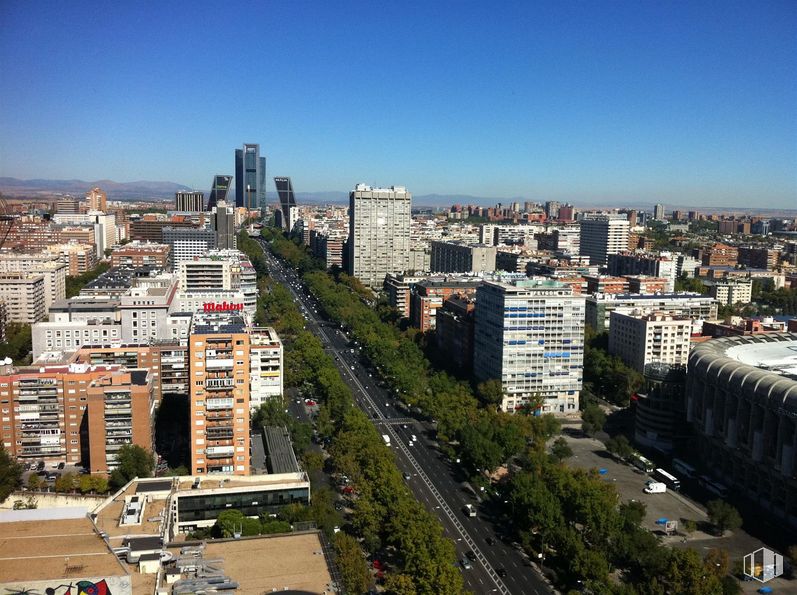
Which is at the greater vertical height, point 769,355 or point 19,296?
point 769,355

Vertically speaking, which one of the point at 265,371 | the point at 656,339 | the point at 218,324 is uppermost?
the point at 218,324

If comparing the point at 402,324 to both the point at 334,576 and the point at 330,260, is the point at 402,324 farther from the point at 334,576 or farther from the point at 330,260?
the point at 334,576

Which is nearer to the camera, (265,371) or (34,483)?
(34,483)

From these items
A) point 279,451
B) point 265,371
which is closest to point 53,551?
point 279,451

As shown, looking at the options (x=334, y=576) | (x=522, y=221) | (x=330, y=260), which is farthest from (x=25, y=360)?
(x=522, y=221)

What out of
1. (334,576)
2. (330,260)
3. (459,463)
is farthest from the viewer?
(330,260)

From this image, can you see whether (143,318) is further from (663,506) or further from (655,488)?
(663,506)

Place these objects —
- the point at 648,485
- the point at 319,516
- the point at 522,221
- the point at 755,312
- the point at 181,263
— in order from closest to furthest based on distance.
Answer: the point at 319,516 → the point at 648,485 → the point at 181,263 → the point at 755,312 → the point at 522,221
